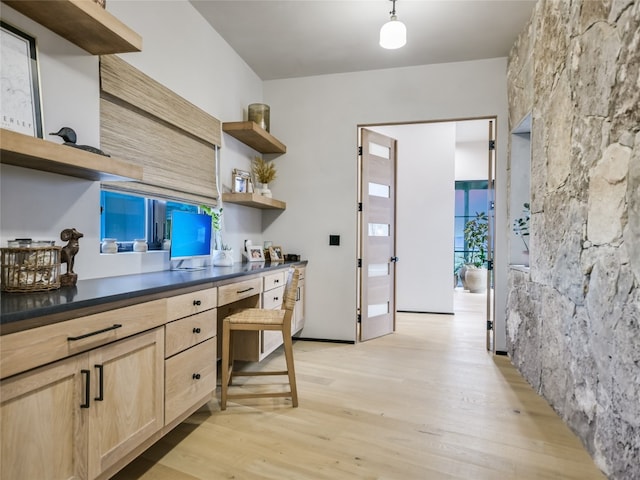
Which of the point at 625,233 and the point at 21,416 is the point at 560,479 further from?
the point at 21,416

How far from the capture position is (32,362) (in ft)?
3.67

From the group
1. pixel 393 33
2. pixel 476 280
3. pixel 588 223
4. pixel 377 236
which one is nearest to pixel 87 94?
pixel 393 33

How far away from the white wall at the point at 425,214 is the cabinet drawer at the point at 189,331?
Result: 406cm

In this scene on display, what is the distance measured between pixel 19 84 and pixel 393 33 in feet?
7.30

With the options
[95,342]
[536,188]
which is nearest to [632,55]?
[536,188]

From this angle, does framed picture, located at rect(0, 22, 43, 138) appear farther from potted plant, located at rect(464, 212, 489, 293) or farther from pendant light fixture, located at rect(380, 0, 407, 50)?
potted plant, located at rect(464, 212, 489, 293)

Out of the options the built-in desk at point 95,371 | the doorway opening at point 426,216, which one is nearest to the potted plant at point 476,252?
Result: the doorway opening at point 426,216

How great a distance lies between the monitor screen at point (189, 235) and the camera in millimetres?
2453

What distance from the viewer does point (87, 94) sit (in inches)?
76.2

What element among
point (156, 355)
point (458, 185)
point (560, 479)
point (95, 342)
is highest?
point (458, 185)

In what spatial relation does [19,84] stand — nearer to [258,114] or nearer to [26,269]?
[26,269]

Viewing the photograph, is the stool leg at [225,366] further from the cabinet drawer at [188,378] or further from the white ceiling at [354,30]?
the white ceiling at [354,30]

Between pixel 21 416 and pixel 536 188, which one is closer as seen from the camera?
pixel 21 416

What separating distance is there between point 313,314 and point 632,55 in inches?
130
